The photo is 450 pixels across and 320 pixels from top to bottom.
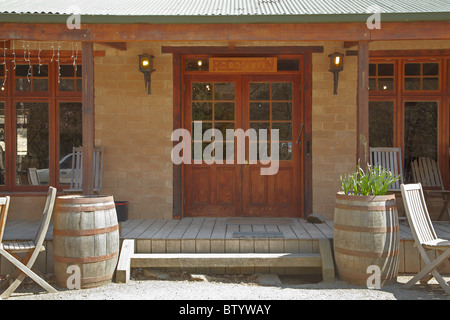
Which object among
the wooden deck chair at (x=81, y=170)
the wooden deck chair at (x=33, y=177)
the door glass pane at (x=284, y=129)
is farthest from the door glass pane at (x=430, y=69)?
the wooden deck chair at (x=33, y=177)

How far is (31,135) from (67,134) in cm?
50

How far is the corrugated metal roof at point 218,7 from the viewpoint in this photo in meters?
4.63

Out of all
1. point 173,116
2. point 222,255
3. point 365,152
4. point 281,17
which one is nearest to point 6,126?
point 173,116

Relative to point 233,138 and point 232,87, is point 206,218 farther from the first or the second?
point 232,87

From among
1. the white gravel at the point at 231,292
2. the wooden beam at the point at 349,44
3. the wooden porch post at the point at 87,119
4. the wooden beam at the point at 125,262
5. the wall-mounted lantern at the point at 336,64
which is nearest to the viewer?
the white gravel at the point at 231,292

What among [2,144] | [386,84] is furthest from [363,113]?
[2,144]

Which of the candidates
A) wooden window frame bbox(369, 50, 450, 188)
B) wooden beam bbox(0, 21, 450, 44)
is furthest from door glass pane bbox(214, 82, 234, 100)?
wooden window frame bbox(369, 50, 450, 188)

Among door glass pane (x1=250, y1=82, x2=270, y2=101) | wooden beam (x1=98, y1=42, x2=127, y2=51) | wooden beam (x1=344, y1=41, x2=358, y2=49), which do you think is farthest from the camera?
door glass pane (x1=250, y1=82, x2=270, y2=101)

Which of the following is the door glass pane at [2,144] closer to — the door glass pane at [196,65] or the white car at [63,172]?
the white car at [63,172]

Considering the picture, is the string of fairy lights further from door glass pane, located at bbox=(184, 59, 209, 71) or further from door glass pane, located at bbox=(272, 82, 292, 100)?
door glass pane, located at bbox=(272, 82, 292, 100)

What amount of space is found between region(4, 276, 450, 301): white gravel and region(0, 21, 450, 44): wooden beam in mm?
2560

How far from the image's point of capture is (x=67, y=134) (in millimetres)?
6141

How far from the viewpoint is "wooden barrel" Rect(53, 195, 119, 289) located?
4.05 metres

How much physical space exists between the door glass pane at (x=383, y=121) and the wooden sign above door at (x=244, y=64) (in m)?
1.52
